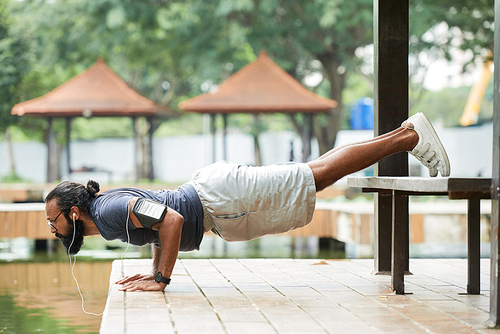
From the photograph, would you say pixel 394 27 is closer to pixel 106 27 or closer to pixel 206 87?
pixel 106 27

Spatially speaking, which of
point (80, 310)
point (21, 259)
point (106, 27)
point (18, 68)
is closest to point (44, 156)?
point (18, 68)

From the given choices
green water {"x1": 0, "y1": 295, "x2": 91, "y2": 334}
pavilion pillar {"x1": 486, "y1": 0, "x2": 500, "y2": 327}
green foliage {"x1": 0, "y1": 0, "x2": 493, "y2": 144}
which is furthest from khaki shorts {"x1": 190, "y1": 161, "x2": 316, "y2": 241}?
green foliage {"x1": 0, "y1": 0, "x2": 493, "y2": 144}

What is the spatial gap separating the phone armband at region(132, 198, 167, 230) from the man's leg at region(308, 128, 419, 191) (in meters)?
0.94

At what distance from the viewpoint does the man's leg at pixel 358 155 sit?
11.1 ft

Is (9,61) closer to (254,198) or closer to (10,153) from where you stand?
(10,153)

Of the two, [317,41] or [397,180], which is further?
[317,41]

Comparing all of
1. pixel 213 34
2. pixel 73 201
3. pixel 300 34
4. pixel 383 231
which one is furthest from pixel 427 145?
pixel 213 34

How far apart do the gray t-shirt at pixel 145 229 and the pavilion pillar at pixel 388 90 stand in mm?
1390

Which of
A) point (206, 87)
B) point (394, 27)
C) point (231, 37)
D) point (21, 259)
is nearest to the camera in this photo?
point (394, 27)

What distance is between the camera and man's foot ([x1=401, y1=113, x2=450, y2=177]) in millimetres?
3455

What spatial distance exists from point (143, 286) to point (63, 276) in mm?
3562

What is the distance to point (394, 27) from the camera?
4.08 meters

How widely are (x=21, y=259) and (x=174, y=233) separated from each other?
5559 mm

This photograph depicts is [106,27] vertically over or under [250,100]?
over
